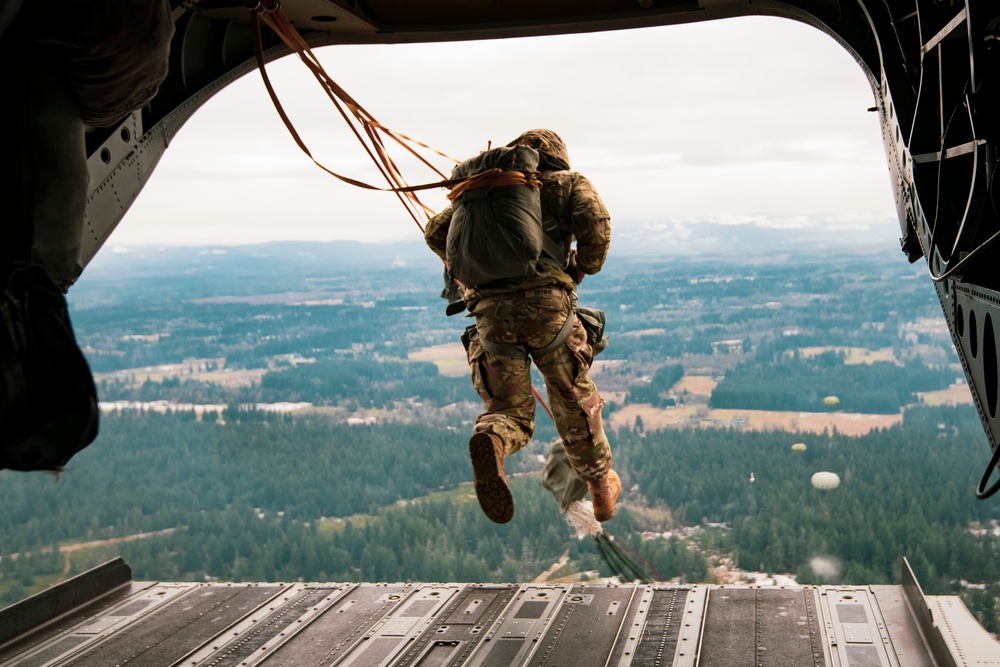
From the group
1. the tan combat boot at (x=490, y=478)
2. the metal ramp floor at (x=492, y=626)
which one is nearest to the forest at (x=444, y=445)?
the metal ramp floor at (x=492, y=626)

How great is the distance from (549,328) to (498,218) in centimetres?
56

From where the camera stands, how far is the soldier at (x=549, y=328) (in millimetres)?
4219

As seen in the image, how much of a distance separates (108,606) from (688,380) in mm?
23588

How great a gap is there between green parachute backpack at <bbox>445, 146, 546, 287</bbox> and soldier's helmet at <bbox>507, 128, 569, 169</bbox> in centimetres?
20

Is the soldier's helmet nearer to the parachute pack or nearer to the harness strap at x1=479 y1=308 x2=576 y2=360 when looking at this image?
the parachute pack

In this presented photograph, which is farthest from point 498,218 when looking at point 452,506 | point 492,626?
point 452,506

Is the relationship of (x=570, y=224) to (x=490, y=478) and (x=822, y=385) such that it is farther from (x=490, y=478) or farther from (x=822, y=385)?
(x=822, y=385)

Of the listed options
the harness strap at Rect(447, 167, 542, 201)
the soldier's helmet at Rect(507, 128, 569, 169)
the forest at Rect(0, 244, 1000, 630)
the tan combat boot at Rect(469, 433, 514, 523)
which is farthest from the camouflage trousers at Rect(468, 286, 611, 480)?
the forest at Rect(0, 244, 1000, 630)

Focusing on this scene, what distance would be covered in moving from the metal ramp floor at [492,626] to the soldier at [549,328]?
A: 107 cm

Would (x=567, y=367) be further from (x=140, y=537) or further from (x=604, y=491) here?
(x=140, y=537)

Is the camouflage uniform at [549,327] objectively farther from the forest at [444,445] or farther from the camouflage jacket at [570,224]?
the forest at [444,445]

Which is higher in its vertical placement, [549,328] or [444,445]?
[549,328]

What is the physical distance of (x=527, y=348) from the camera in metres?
4.31

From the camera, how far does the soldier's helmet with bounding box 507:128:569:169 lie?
4.34 m
